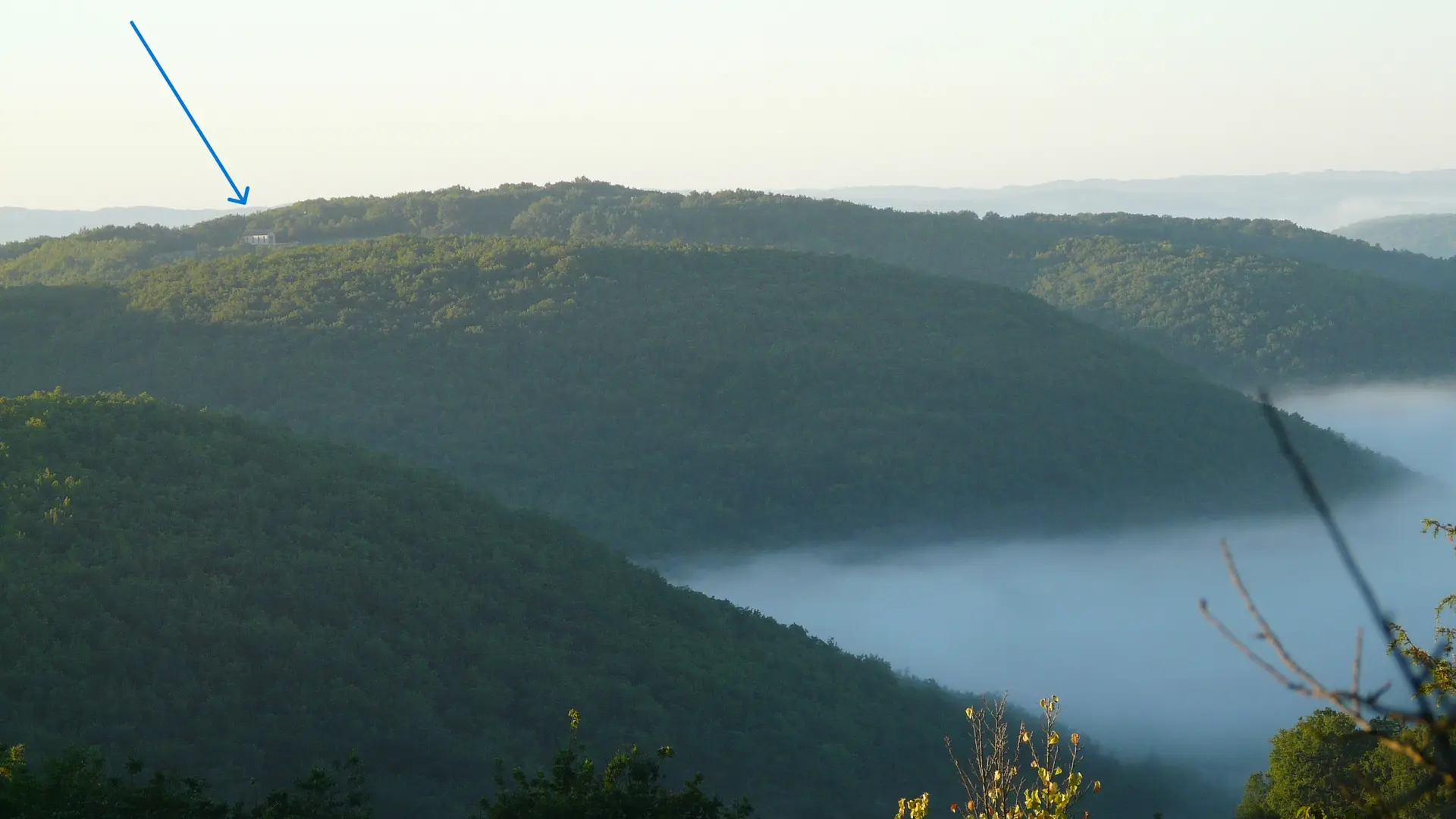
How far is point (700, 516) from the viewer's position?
3563 inches

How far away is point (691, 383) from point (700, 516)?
13.5 meters

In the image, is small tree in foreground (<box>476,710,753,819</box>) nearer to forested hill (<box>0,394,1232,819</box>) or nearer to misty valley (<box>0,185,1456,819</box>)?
misty valley (<box>0,185,1456,819</box>)

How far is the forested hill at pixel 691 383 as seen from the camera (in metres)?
84.9

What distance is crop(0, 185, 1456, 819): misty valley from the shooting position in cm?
2894

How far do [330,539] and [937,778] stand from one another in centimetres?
2089

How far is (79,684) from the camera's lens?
2772cm

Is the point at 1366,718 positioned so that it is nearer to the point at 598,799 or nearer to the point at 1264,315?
the point at 598,799

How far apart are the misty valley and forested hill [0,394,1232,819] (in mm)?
155

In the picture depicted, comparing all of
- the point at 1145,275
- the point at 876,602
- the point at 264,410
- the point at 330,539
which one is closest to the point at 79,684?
the point at 330,539

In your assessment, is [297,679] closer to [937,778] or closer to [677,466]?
[937,778]

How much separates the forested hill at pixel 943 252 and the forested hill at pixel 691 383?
35237 millimetres

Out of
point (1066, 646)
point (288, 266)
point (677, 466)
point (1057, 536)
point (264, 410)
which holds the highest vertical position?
point (288, 266)


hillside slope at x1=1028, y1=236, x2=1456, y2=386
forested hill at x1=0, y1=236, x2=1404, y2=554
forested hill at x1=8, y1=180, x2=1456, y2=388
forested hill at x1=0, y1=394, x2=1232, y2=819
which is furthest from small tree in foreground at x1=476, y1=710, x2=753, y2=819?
hillside slope at x1=1028, y1=236, x2=1456, y2=386

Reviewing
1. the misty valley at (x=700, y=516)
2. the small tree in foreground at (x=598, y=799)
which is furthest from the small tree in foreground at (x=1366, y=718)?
the small tree in foreground at (x=598, y=799)
